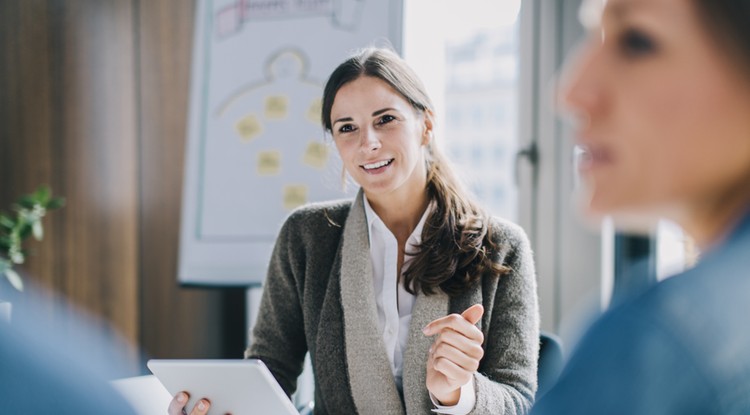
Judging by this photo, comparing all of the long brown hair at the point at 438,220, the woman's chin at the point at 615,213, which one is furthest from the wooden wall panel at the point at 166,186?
the woman's chin at the point at 615,213

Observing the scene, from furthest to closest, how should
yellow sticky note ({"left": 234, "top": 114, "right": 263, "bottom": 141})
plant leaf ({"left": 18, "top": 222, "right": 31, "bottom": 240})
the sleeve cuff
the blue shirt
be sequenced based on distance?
plant leaf ({"left": 18, "top": 222, "right": 31, "bottom": 240}), yellow sticky note ({"left": 234, "top": 114, "right": 263, "bottom": 141}), the sleeve cuff, the blue shirt

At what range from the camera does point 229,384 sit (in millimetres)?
1140

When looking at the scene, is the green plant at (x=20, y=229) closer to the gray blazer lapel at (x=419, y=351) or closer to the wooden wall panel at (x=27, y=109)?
the wooden wall panel at (x=27, y=109)

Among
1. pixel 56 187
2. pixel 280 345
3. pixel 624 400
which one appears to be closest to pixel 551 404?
pixel 624 400

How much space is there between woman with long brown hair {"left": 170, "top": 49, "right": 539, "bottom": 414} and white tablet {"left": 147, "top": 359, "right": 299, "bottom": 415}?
0.33 meters

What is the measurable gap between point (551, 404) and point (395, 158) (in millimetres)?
1179

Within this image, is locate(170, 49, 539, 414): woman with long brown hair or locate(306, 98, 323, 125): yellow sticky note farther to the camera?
locate(306, 98, 323, 125): yellow sticky note

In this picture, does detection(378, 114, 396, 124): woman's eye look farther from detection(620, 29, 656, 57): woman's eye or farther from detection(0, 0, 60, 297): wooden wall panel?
detection(0, 0, 60, 297): wooden wall panel

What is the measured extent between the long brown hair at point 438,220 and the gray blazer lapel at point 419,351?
26mm

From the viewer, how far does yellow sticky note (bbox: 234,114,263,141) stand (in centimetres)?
236

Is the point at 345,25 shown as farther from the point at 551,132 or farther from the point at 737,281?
the point at 737,281

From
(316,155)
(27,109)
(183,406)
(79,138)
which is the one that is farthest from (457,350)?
(27,109)

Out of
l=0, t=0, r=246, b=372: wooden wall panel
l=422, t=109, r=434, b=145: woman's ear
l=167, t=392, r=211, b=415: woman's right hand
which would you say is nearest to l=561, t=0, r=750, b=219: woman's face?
l=167, t=392, r=211, b=415: woman's right hand

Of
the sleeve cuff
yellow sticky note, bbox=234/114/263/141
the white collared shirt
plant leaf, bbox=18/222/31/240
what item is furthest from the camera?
plant leaf, bbox=18/222/31/240
